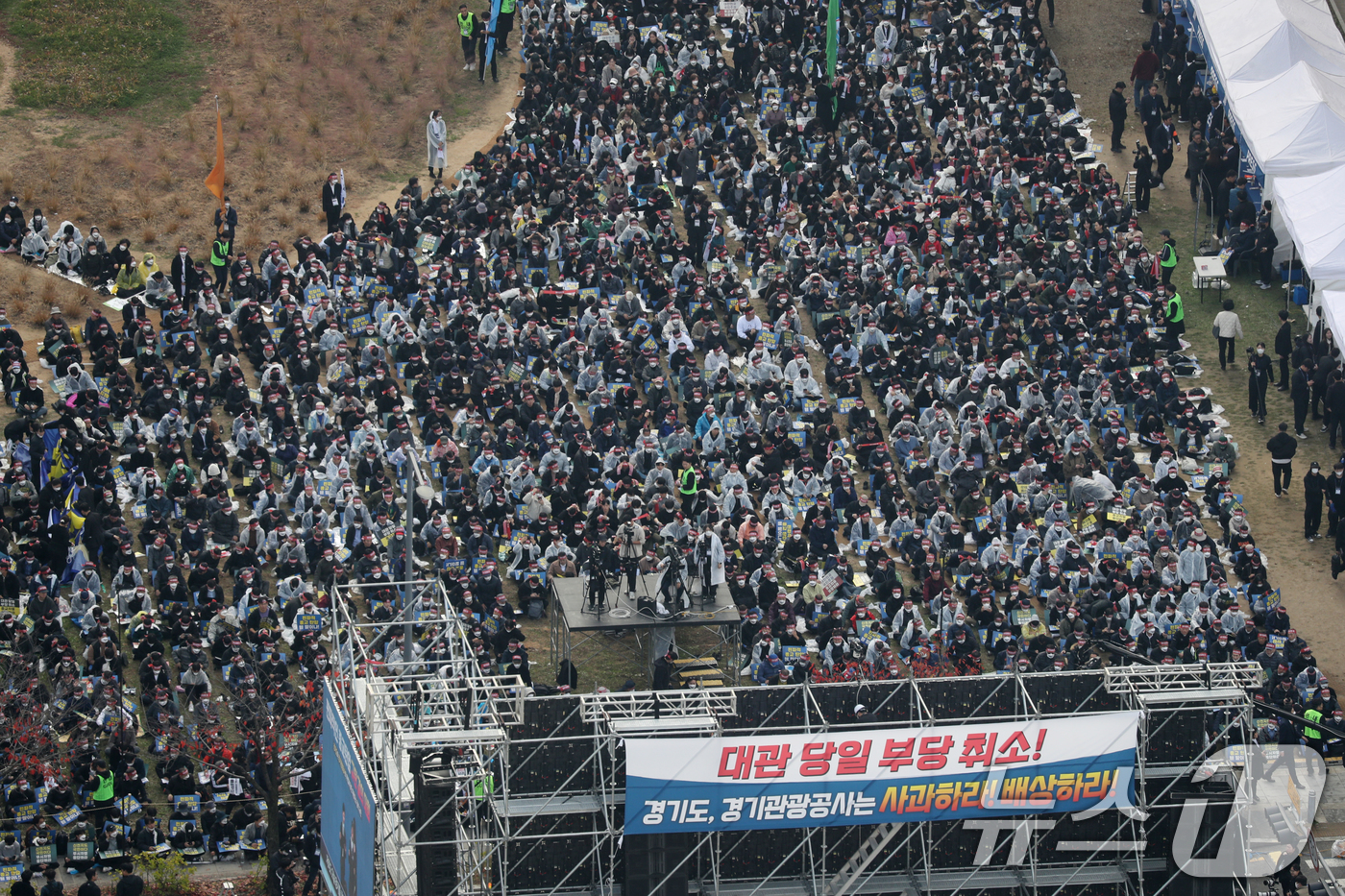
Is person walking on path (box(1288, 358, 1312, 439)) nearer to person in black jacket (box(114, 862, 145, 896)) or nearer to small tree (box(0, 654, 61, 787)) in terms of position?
small tree (box(0, 654, 61, 787))

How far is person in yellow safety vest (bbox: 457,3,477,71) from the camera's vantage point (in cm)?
5794

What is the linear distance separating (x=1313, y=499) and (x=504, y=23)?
2569 cm

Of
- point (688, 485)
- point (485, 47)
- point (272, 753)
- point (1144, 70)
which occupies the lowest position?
point (272, 753)

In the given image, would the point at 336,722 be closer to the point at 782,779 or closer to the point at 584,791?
the point at 584,791

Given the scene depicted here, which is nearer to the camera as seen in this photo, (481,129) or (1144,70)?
(1144,70)

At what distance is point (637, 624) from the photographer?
35000mm

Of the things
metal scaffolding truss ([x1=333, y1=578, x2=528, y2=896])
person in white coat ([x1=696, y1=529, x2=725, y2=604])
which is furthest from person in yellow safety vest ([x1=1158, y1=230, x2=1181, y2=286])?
metal scaffolding truss ([x1=333, y1=578, x2=528, y2=896])

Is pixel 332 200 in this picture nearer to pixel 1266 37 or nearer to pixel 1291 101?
pixel 1291 101

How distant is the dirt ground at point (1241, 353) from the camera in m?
40.2

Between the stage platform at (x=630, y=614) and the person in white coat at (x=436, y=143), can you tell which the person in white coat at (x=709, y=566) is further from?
the person in white coat at (x=436, y=143)

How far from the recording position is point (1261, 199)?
4956 cm

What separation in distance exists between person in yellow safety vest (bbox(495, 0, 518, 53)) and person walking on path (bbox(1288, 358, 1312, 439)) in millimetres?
22991

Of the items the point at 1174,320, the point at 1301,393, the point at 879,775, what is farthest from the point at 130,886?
the point at 1174,320

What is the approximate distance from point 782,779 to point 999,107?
29.4 meters
